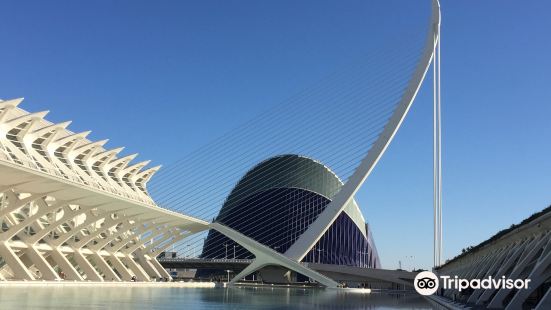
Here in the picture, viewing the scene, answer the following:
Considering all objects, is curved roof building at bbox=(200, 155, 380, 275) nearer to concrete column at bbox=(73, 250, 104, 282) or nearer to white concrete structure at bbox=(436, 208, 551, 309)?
concrete column at bbox=(73, 250, 104, 282)

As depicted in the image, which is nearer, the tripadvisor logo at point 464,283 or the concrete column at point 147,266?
the tripadvisor logo at point 464,283

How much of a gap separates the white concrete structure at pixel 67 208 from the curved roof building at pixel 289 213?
1697 centimetres

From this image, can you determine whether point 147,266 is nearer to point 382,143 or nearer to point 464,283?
point 382,143

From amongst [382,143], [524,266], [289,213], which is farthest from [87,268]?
[289,213]

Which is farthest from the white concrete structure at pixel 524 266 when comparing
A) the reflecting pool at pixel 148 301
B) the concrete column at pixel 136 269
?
the concrete column at pixel 136 269

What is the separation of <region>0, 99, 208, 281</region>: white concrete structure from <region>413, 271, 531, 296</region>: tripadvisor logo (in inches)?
654

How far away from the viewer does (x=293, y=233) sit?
67.6 metres

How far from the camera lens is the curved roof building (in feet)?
221

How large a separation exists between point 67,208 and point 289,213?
36552 mm

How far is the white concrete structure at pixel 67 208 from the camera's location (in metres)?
29.2

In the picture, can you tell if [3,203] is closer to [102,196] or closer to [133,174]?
[102,196]

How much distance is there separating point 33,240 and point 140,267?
1496 cm

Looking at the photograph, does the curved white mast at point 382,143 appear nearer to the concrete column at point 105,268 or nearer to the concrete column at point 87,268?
the concrete column at point 105,268

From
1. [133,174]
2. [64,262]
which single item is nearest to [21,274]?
[64,262]
